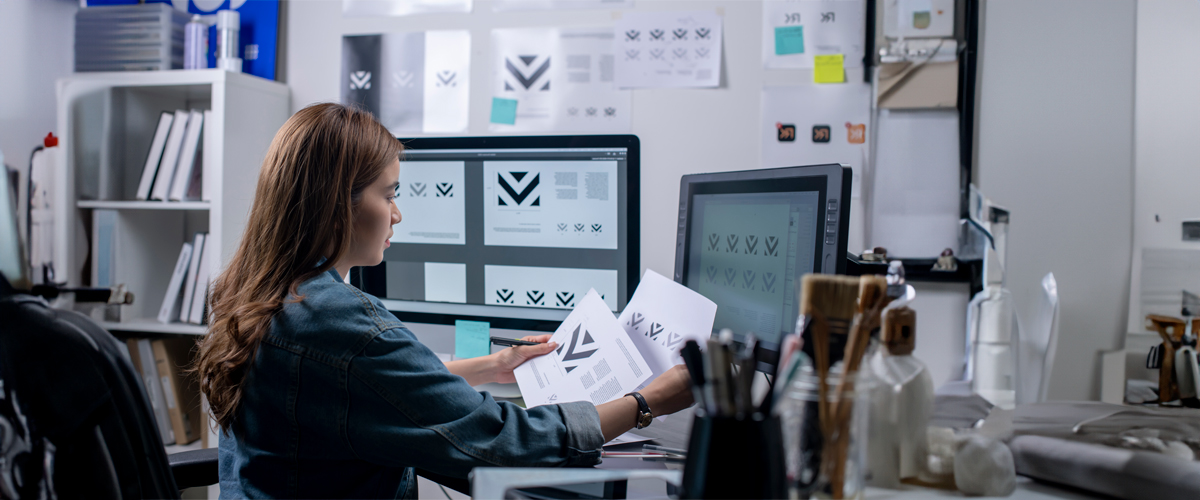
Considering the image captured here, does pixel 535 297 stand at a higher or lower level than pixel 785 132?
lower

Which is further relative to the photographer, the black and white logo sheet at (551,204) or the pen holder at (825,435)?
the black and white logo sheet at (551,204)

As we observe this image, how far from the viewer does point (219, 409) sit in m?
0.82

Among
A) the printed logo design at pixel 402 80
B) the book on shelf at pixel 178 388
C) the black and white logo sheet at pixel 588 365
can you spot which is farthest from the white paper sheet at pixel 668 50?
the book on shelf at pixel 178 388

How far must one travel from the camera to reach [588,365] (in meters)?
0.99

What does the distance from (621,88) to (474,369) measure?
91cm

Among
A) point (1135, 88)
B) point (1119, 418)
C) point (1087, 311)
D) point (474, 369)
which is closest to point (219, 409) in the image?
point (474, 369)

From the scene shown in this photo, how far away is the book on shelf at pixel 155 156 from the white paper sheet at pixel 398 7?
533 mm

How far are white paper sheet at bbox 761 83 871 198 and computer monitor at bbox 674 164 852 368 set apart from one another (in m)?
0.63

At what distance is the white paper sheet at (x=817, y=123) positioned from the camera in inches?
64.3

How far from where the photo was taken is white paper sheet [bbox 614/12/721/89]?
1.72 m

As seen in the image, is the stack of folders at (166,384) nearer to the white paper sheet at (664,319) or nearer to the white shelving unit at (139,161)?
the white shelving unit at (139,161)

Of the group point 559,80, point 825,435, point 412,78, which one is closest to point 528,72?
point 559,80

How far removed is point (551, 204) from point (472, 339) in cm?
30

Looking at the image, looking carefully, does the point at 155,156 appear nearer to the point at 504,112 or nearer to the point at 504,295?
the point at 504,112
